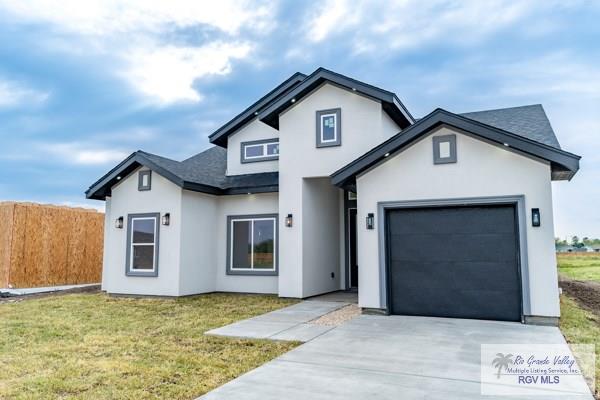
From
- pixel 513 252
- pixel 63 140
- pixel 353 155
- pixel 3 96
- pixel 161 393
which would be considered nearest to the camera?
pixel 161 393

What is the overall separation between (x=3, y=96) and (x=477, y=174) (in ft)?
58.1

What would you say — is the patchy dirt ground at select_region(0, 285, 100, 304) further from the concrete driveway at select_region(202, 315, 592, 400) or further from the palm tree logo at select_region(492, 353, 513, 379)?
the palm tree logo at select_region(492, 353, 513, 379)

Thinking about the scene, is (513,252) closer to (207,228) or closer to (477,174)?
(477,174)

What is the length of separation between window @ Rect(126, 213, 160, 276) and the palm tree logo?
934 centimetres

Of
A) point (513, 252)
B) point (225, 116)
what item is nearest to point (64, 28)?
point (225, 116)

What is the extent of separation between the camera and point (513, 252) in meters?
7.91

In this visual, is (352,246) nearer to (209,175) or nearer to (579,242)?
(209,175)

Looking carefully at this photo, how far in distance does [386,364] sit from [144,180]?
9445mm

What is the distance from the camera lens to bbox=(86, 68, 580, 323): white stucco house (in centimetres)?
789

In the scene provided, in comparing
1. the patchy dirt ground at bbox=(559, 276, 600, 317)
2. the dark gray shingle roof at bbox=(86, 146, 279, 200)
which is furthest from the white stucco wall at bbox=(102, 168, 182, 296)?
the patchy dirt ground at bbox=(559, 276, 600, 317)

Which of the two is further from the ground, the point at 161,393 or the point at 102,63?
the point at 102,63

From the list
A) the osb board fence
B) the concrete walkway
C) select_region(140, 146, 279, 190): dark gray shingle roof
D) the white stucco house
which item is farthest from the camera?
the osb board fence

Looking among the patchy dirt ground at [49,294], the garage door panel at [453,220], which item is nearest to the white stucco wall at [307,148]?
the garage door panel at [453,220]

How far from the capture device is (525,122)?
10250 mm
